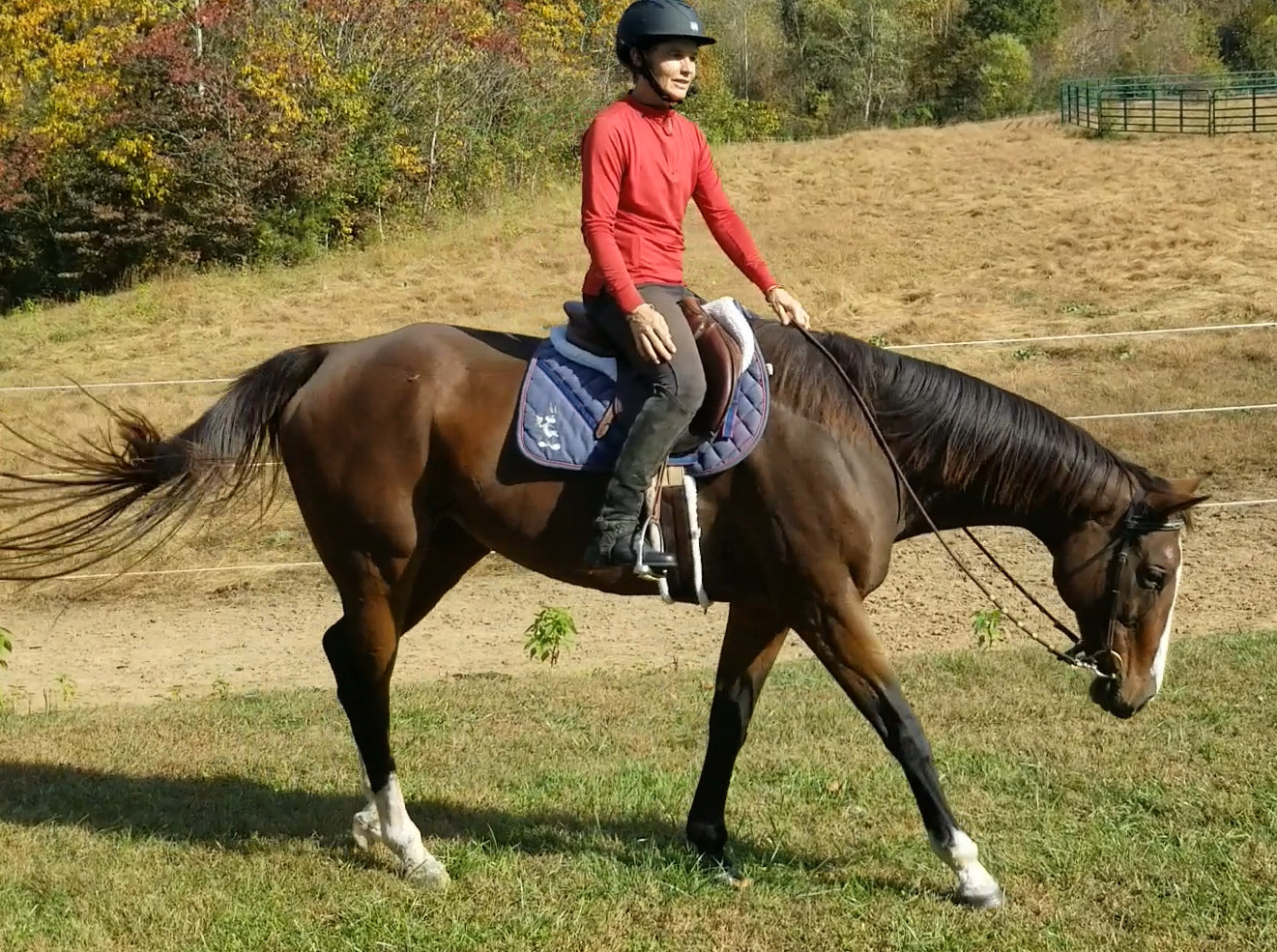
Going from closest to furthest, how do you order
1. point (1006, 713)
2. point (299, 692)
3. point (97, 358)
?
point (1006, 713)
point (299, 692)
point (97, 358)

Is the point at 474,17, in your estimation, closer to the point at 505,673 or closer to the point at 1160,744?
the point at 505,673

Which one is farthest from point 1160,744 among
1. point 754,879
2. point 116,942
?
point 116,942

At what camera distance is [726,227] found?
474 centimetres

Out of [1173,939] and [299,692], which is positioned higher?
[1173,939]

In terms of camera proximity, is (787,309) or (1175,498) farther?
(787,309)

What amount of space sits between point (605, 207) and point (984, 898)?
2.47 meters

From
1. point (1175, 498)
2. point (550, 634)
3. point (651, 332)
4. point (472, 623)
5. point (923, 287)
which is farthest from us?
point (923, 287)

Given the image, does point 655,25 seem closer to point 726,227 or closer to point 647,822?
point 726,227

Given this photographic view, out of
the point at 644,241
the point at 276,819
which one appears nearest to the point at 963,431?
the point at 644,241

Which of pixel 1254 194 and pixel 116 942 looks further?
pixel 1254 194

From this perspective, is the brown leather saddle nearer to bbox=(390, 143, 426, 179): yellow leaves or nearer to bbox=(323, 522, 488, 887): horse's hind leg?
bbox=(323, 522, 488, 887): horse's hind leg

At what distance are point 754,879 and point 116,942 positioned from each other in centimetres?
202

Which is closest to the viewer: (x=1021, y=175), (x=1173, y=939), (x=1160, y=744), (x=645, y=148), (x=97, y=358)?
(x=1173, y=939)

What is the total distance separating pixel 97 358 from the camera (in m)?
20.0
